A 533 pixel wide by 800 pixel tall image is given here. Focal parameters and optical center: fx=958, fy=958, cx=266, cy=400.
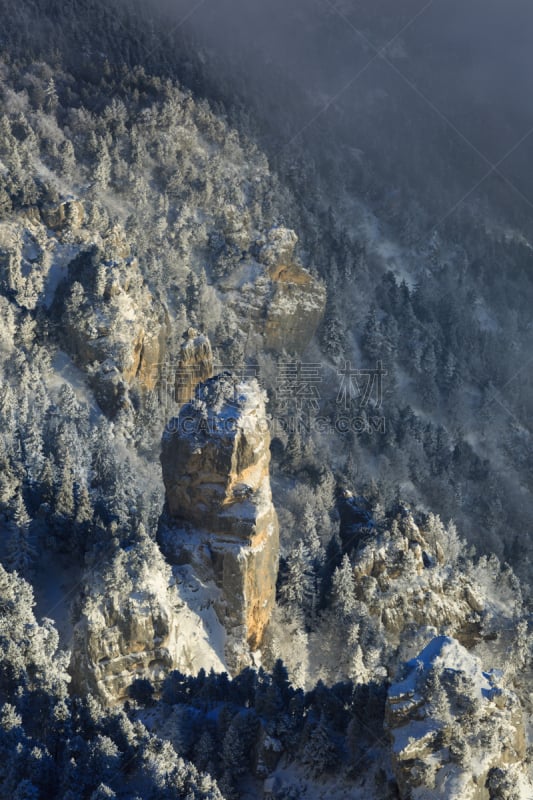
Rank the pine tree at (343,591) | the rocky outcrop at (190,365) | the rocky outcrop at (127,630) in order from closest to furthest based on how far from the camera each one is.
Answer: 1. the rocky outcrop at (127,630)
2. the pine tree at (343,591)
3. the rocky outcrop at (190,365)

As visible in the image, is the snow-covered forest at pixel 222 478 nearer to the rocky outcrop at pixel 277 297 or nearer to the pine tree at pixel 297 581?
the pine tree at pixel 297 581

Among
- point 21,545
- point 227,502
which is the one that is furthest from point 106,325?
point 21,545

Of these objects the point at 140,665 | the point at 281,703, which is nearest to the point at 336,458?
the point at 140,665

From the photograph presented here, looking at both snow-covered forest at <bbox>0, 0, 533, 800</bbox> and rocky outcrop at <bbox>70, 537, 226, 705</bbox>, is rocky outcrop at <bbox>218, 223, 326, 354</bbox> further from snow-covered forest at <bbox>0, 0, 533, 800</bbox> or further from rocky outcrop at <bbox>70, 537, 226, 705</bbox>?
rocky outcrop at <bbox>70, 537, 226, 705</bbox>

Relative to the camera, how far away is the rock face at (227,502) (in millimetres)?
86875

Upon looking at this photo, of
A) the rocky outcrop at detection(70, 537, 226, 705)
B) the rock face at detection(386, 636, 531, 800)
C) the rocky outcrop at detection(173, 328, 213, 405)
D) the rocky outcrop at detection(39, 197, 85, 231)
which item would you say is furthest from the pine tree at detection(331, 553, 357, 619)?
the rocky outcrop at detection(39, 197, 85, 231)

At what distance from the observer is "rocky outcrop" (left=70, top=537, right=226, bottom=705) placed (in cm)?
7588

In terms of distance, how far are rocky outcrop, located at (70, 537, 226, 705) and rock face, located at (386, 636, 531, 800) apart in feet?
90.5

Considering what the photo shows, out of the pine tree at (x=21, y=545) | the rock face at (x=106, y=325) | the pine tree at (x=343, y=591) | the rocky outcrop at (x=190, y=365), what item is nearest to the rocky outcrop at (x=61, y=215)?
the rock face at (x=106, y=325)

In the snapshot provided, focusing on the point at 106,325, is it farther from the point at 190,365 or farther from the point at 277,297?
the point at 277,297

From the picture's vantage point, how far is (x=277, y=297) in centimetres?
15812

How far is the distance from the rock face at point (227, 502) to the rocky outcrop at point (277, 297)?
67.1 meters

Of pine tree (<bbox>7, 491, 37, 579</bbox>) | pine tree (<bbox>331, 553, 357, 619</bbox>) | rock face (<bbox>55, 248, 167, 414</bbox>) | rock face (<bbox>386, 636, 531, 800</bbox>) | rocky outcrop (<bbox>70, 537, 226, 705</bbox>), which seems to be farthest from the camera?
rock face (<bbox>55, 248, 167, 414</bbox>)

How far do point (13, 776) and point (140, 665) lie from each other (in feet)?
73.6
